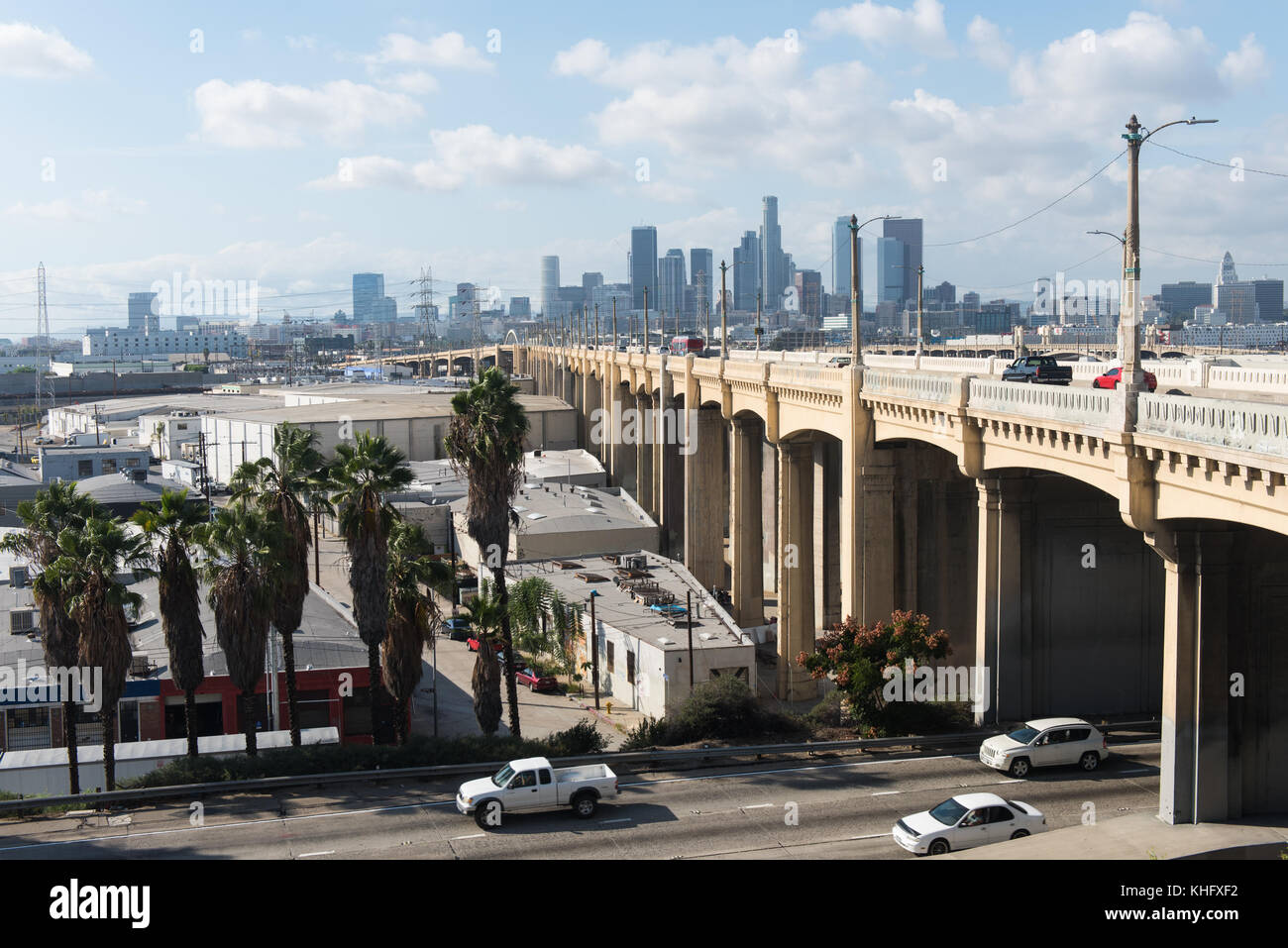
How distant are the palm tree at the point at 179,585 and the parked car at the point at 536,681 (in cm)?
2024

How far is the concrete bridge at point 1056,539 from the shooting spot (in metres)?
24.1

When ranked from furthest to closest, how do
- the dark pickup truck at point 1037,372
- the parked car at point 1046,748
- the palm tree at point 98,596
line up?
1. the dark pickup truck at point 1037,372
2. the palm tree at point 98,596
3. the parked car at point 1046,748

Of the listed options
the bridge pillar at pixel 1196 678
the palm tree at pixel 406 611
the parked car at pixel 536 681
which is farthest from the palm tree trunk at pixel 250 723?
the bridge pillar at pixel 1196 678

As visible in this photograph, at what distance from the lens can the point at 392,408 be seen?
4887 inches

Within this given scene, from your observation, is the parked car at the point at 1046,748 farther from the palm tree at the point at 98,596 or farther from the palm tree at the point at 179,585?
the palm tree at the point at 98,596

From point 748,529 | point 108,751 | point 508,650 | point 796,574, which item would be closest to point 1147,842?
point 508,650

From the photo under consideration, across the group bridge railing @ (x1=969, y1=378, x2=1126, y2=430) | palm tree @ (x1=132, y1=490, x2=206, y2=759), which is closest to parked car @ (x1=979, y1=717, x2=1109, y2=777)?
bridge railing @ (x1=969, y1=378, x2=1126, y2=430)

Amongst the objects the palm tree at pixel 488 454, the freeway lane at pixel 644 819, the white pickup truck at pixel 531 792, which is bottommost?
the freeway lane at pixel 644 819

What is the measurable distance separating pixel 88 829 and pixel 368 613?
29.7ft

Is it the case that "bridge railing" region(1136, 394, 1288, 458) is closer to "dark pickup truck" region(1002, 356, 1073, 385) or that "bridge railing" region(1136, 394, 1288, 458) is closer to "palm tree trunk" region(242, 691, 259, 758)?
"dark pickup truck" region(1002, 356, 1073, 385)

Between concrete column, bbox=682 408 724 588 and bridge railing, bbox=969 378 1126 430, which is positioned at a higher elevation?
bridge railing, bbox=969 378 1126 430

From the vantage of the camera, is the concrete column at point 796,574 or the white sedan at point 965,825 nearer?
the white sedan at point 965,825

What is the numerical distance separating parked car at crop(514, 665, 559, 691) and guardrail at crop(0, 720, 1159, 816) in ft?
65.4

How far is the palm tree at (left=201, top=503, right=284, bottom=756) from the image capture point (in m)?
29.8
